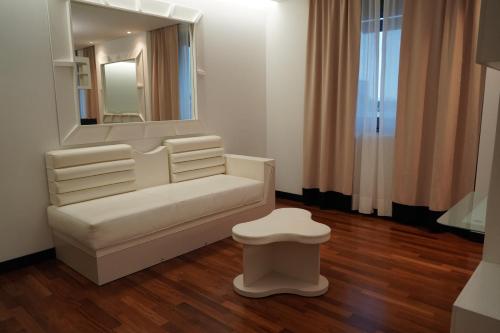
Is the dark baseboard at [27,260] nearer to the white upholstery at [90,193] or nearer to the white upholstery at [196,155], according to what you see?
the white upholstery at [90,193]

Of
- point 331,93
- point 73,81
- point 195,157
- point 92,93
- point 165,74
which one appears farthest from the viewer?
point 331,93

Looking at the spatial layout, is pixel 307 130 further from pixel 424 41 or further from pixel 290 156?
pixel 424 41

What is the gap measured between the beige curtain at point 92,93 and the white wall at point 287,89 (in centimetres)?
233

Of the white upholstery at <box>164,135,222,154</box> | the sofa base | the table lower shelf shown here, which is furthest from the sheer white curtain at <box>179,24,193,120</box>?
the table lower shelf

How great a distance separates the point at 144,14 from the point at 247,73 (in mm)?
1536

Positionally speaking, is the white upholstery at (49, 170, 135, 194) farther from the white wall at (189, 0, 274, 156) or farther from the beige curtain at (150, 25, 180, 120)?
the white wall at (189, 0, 274, 156)

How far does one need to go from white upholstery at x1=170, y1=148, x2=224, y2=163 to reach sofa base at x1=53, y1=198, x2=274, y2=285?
0.73 metres

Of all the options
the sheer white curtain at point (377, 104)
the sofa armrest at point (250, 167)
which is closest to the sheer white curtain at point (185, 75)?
the sofa armrest at point (250, 167)

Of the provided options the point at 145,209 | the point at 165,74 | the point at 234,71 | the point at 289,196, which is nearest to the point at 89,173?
the point at 145,209

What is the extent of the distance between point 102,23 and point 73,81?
23.1 inches

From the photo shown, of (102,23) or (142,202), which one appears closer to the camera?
(142,202)

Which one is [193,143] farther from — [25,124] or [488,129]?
[488,129]

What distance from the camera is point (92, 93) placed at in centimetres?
326

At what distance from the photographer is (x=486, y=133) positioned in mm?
3311
